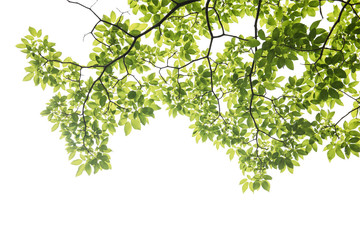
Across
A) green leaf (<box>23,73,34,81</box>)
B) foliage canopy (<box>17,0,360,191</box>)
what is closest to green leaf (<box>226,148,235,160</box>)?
foliage canopy (<box>17,0,360,191</box>)

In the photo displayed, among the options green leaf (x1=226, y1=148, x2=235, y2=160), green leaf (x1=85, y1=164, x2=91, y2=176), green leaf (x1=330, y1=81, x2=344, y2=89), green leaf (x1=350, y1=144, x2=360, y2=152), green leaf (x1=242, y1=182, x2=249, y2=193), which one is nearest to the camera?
green leaf (x1=330, y1=81, x2=344, y2=89)

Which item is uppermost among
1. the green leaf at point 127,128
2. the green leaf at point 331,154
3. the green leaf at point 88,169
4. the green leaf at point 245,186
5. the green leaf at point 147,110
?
the green leaf at point 147,110

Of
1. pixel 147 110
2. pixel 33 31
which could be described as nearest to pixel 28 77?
pixel 33 31

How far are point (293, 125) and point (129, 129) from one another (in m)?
1.80

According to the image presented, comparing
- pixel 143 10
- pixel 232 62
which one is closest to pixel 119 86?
pixel 143 10

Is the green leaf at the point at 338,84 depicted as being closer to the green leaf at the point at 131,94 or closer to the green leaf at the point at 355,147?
the green leaf at the point at 355,147

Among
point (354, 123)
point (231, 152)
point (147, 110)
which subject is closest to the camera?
point (147, 110)

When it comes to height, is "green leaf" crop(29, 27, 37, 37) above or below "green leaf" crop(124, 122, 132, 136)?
above

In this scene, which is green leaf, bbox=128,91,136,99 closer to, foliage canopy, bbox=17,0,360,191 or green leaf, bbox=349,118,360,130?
foliage canopy, bbox=17,0,360,191

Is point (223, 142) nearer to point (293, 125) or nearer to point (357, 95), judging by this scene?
point (293, 125)

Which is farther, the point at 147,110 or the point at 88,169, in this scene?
the point at 88,169

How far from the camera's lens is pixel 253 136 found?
315cm

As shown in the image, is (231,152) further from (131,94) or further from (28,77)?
(28,77)

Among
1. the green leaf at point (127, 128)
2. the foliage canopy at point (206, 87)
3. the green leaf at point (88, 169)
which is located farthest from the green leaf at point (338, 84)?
the green leaf at point (88, 169)
